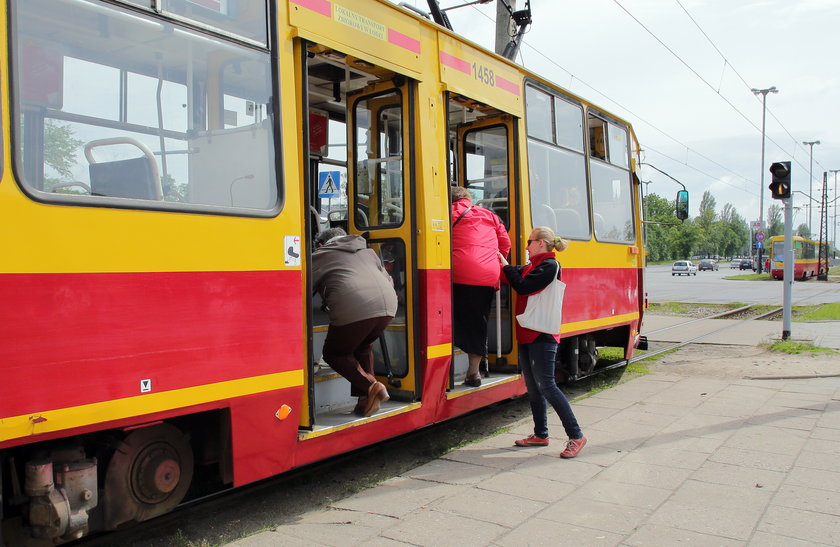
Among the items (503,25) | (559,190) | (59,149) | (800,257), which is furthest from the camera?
(800,257)

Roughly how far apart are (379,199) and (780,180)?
8.51 m

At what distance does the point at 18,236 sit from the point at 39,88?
2.16 feet

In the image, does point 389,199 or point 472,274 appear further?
point 472,274

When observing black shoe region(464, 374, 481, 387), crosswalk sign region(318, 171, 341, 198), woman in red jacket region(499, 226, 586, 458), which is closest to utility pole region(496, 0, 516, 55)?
crosswalk sign region(318, 171, 341, 198)

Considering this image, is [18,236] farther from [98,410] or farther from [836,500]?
[836,500]

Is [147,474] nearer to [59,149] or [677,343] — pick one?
[59,149]

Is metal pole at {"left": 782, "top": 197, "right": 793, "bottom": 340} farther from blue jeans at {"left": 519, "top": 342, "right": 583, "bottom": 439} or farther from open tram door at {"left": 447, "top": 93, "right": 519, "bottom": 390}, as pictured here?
blue jeans at {"left": 519, "top": 342, "right": 583, "bottom": 439}

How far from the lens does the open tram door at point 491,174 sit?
6297 mm

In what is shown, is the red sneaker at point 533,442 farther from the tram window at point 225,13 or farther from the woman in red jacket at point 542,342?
the tram window at point 225,13

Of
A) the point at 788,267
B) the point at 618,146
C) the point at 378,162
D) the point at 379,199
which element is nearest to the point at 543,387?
the point at 379,199

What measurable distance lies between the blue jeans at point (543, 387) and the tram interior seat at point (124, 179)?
10.5 ft

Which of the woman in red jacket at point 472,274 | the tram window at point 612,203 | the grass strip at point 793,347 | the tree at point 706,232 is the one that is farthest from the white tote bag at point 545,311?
the tree at point 706,232

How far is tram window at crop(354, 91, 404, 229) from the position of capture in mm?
5355

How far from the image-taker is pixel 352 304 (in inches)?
179
